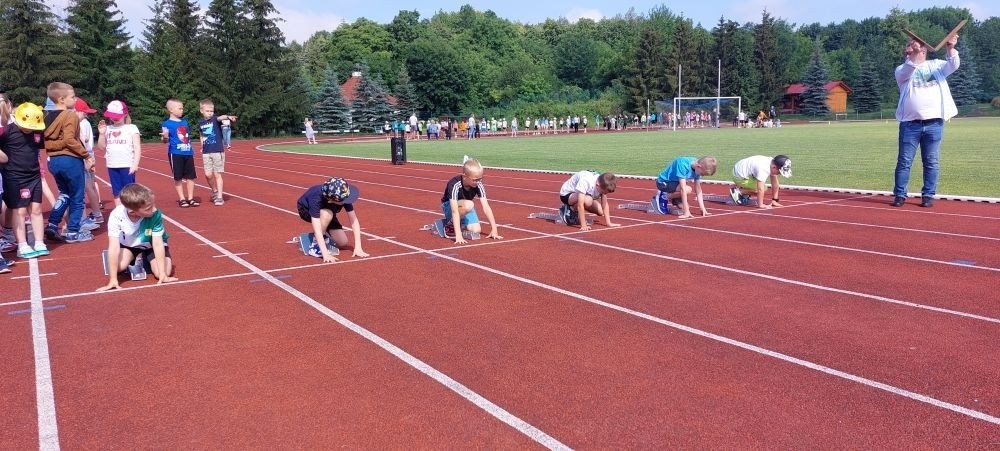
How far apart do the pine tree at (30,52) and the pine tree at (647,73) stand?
5571cm

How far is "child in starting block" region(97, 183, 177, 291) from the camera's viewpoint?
6609 mm

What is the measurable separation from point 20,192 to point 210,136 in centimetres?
546

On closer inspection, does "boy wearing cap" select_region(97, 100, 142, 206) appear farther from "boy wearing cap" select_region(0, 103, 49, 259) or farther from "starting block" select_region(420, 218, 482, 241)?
"starting block" select_region(420, 218, 482, 241)

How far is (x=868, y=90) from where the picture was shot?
8631cm

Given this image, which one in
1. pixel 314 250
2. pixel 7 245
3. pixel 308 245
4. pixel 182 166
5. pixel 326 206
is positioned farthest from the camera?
pixel 182 166

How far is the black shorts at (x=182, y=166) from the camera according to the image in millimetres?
12844

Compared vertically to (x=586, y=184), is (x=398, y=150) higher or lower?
higher

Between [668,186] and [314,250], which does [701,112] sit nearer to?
[668,186]

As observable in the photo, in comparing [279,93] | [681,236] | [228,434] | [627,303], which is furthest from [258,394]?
[279,93]

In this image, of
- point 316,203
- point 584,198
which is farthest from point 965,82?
point 316,203

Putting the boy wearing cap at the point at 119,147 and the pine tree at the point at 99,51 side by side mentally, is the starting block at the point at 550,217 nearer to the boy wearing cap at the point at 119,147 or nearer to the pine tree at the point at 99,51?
the boy wearing cap at the point at 119,147

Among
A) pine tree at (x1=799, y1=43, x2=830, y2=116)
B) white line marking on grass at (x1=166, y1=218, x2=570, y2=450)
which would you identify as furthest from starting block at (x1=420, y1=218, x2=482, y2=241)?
pine tree at (x1=799, y1=43, x2=830, y2=116)

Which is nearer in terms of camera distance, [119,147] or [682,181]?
[119,147]

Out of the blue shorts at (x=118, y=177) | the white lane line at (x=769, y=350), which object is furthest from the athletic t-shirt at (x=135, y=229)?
the blue shorts at (x=118, y=177)
